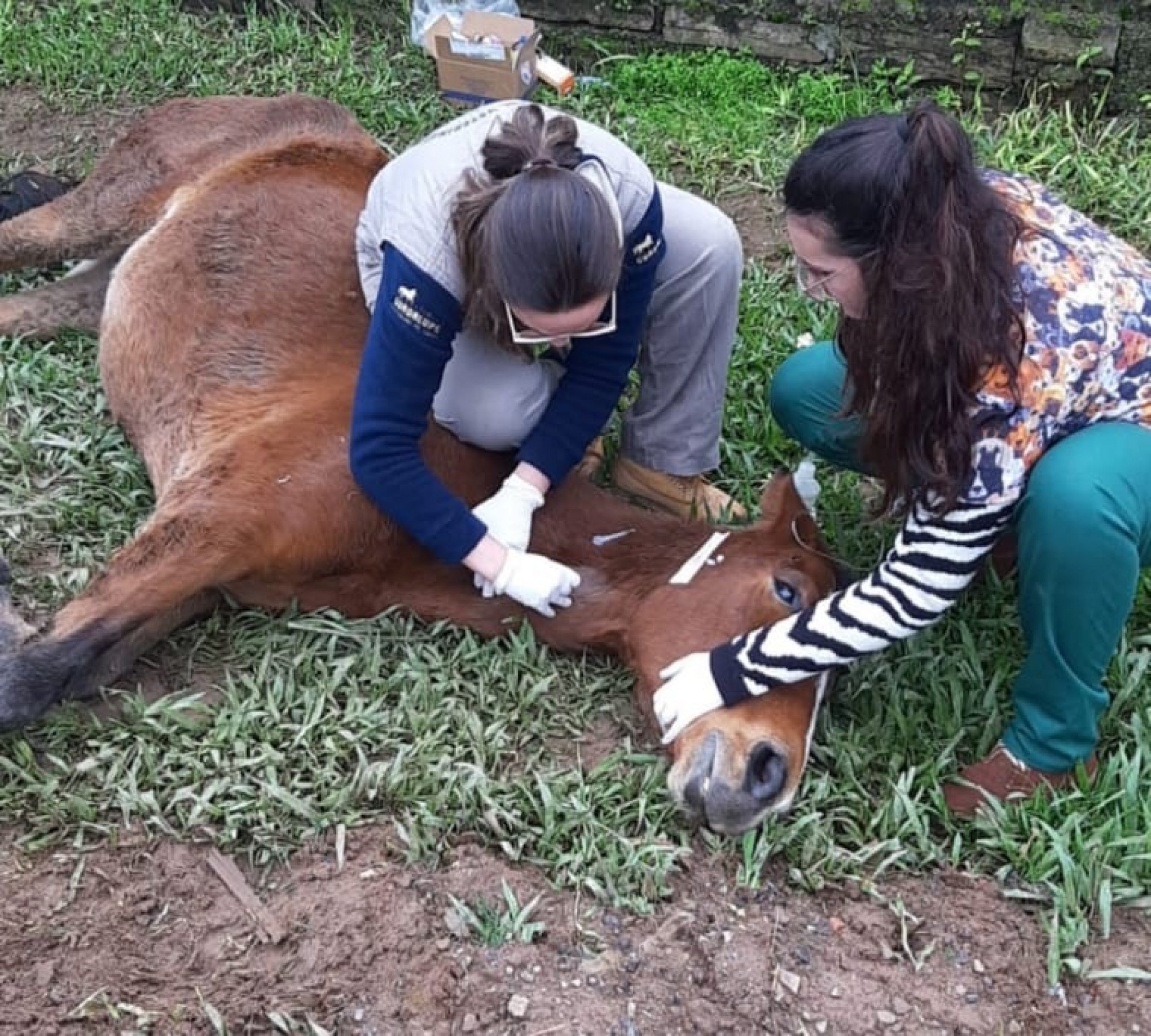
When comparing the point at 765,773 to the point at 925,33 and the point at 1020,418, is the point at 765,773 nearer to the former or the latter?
the point at 1020,418

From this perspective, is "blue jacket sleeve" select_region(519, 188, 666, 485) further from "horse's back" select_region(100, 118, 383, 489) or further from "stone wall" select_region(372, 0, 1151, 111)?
"stone wall" select_region(372, 0, 1151, 111)

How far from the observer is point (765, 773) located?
353 centimetres

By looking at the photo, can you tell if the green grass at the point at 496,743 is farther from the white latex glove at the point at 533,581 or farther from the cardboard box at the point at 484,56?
the cardboard box at the point at 484,56

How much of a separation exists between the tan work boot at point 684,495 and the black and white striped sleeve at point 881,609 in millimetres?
1012

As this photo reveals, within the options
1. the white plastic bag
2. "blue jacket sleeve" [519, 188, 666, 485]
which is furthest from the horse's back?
the white plastic bag

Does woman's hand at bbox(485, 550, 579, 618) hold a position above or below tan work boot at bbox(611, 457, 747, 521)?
above

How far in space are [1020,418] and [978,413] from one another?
0.36ft

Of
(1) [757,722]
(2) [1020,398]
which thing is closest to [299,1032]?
(1) [757,722]

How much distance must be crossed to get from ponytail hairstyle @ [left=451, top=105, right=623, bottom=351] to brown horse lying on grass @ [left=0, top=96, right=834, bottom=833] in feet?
3.00

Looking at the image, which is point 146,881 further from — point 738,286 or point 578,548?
point 738,286

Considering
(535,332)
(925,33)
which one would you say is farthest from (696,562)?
(925,33)

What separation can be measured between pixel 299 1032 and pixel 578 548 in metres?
1.60

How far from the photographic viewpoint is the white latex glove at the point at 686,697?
3.56 meters

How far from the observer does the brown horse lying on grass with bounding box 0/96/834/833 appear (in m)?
3.70
